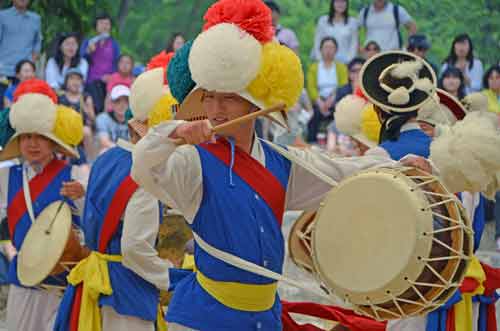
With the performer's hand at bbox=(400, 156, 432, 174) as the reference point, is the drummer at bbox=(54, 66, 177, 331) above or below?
below

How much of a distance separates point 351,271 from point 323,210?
31 cm

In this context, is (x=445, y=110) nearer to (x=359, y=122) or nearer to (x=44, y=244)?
(x=359, y=122)

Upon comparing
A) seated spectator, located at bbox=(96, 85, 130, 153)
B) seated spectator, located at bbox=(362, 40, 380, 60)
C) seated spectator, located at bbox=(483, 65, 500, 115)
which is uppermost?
seated spectator, located at bbox=(362, 40, 380, 60)

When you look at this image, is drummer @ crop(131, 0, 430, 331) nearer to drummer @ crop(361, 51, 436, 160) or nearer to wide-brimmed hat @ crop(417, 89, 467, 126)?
drummer @ crop(361, 51, 436, 160)

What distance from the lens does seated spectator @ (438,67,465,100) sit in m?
10.6

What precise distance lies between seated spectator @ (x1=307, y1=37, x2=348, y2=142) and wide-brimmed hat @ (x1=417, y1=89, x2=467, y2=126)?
6080 millimetres

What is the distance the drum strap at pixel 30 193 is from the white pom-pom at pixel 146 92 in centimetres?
102

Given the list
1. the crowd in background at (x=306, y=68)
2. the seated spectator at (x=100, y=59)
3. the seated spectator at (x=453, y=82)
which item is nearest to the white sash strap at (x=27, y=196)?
the crowd in background at (x=306, y=68)

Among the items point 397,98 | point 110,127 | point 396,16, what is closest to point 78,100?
point 110,127

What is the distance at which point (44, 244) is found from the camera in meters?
6.64

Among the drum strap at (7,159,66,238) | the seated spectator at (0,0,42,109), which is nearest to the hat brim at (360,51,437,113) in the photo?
the drum strap at (7,159,66,238)

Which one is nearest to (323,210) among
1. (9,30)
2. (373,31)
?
(373,31)

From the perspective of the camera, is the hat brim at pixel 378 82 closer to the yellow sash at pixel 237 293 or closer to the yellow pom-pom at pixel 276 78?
the yellow pom-pom at pixel 276 78

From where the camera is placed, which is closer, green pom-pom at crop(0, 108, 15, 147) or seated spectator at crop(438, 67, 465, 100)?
green pom-pom at crop(0, 108, 15, 147)
